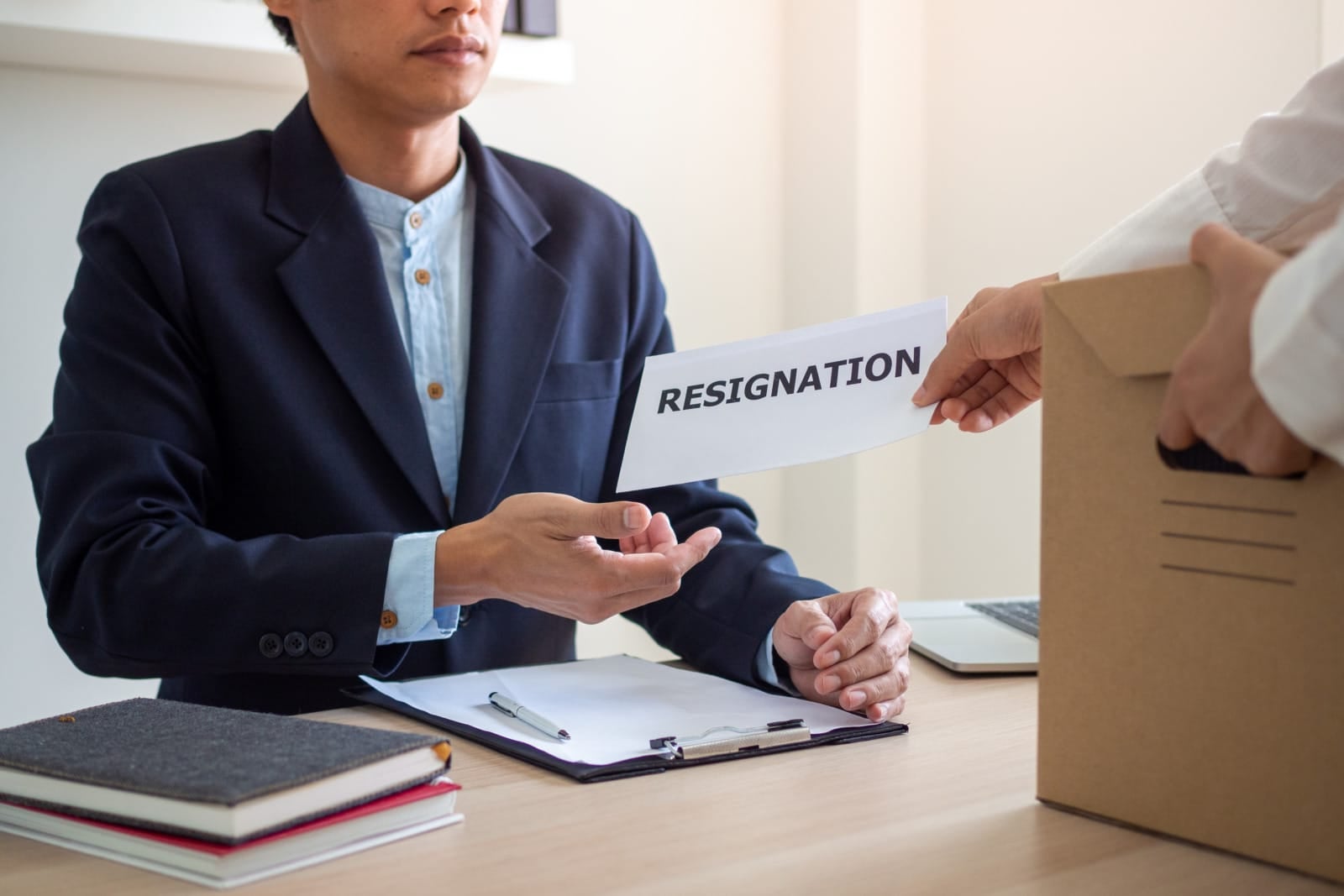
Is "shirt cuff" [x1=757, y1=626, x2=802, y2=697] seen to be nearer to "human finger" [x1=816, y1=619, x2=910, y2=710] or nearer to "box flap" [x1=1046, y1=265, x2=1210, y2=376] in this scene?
"human finger" [x1=816, y1=619, x2=910, y2=710]

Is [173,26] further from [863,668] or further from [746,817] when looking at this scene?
[746,817]

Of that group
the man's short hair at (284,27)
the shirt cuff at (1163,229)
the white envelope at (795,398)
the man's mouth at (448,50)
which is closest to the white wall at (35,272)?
the man's short hair at (284,27)

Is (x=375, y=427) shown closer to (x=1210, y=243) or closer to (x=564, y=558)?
(x=564, y=558)

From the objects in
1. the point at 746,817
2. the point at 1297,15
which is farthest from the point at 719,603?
the point at 1297,15

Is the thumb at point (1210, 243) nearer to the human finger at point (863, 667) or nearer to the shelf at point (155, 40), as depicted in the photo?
the human finger at point (863, 667)

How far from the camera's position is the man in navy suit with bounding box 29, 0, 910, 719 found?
1.06 meters

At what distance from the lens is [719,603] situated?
1.17 metres

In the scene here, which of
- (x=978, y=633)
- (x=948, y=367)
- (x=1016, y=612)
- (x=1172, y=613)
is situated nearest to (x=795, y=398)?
(x=948, y=367)

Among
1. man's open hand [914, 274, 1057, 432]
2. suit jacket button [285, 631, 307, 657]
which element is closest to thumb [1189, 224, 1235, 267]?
man's open hand [914, 274, 1057, 432]

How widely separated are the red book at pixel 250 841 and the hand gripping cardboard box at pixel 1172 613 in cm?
38

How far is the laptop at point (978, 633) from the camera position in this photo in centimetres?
112

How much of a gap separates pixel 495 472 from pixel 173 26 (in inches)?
32.3

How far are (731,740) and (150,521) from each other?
2.04ft

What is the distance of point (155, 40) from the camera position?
1635 millimetres
